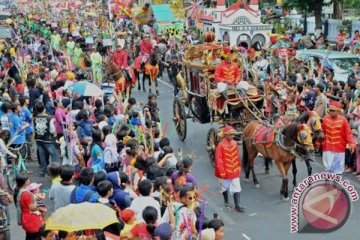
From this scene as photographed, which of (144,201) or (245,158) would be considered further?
(245,158)

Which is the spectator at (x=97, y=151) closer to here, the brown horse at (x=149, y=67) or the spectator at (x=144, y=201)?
the spectator at (x=144, y=201)

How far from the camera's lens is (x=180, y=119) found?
46.3 ft

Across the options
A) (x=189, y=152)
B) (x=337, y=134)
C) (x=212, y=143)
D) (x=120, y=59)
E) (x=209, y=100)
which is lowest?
(x=189, y=152)

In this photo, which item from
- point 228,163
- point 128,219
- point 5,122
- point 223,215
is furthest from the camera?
point 5,122

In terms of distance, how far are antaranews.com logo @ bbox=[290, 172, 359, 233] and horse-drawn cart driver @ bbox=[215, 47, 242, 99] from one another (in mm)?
2306

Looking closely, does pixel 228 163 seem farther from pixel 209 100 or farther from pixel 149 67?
pixel 149 67

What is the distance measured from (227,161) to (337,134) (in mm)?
2043

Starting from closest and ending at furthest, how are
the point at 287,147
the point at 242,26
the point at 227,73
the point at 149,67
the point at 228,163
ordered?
the point at 228,163, the point at 287,147, the point at 227,73, the point at 149,67, the point at 242,26

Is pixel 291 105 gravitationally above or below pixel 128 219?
below

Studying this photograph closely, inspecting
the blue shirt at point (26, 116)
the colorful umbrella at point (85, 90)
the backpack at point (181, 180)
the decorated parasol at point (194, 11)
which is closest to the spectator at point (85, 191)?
the backpack at point (181, 180)

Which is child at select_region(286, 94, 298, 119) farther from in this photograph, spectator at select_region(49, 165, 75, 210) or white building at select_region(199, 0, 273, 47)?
white building at select_region(199, 0, 273, 47)

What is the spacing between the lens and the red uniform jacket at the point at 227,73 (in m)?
11.9

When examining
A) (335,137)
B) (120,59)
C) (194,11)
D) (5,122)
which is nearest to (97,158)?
(5,122)

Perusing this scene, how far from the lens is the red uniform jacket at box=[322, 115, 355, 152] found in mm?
10336
